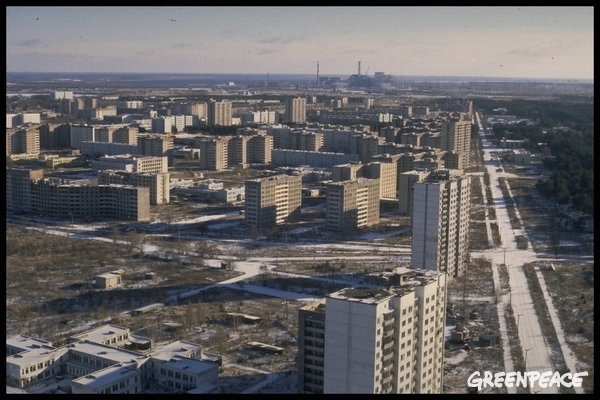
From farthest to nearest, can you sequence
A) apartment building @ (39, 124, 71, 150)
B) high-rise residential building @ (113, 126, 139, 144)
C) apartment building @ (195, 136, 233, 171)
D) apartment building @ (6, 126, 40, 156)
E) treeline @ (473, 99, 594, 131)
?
treeline @ (473, 99, 594, 131) → apartment building @ (39, 124, 71, 150) → high-rise residential building @ (113, 126, 139, 144) → apartment building @ (6, 126, 40, 156) → apartment building @ (195, 136, 233, 171)

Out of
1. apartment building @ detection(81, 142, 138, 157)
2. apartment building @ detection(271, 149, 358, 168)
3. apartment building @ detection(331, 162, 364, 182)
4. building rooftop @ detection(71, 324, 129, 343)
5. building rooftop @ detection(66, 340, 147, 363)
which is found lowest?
building rooftop @ detection(66, 340, 147, 363)

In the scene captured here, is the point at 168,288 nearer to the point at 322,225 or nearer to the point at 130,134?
the point at 322,225

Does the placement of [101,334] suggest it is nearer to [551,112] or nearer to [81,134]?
[81,134]

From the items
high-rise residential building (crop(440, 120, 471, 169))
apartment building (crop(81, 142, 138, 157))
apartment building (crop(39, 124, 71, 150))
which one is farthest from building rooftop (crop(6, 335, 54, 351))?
apartment building (crop(39, 124, 71, 150))


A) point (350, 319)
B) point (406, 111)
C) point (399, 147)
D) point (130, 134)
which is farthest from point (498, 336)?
point (406, 111)

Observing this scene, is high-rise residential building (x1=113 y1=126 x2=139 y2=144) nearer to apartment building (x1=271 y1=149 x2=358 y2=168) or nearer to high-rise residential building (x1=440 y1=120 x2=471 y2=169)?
apartment building (x1=271 y1=149 x2=358 y2=168)

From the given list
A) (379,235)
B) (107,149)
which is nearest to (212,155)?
(107,149)
